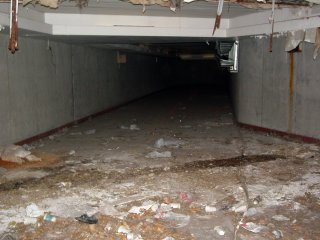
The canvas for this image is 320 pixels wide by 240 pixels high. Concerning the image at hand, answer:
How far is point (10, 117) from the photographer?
6.97 meters

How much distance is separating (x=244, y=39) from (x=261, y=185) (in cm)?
513

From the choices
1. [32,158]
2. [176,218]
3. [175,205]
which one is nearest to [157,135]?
[32,158]

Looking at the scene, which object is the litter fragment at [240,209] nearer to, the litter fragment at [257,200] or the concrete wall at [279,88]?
the litter fragment at [257,200]

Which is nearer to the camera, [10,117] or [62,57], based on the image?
[10,117]

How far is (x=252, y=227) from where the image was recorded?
3.64 meters

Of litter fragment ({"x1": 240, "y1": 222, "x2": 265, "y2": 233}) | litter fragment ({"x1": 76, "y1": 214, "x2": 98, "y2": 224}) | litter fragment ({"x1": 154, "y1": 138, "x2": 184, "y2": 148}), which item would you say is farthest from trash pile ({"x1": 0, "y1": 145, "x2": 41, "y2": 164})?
litter fragment ({"x1": 240, "y1": 222, "x2": 265, "y2": 233})

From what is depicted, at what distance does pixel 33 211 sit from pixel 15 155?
2.46 metres

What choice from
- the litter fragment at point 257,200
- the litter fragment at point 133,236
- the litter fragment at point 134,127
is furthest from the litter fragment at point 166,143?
the litter fragment at point 133,236

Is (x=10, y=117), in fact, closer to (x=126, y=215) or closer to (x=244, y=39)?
(x=126, y=215)

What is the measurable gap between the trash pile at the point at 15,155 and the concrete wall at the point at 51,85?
0.51 m

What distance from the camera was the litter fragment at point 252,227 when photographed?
11.7 feet

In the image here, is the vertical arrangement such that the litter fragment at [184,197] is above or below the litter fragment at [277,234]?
below

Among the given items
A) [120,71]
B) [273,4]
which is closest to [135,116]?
[120,71]

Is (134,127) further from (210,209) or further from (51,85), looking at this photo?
(210,209)
